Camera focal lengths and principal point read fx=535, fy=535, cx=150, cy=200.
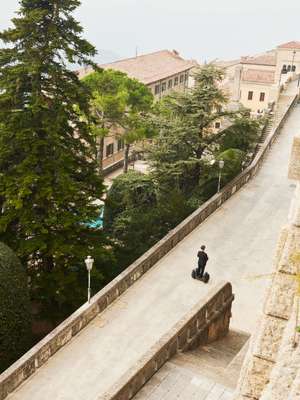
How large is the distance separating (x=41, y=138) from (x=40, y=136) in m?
0.20

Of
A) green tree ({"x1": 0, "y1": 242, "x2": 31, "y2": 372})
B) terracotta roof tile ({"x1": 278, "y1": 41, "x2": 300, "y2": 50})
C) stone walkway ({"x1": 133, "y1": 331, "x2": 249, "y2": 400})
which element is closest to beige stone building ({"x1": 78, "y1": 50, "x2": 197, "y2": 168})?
terracotta roof tile ({"x1": 278, "y1": 41, "x2": 300, "y2": 50})

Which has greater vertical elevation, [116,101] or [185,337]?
[116,101]

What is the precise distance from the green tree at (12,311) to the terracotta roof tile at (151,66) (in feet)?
137

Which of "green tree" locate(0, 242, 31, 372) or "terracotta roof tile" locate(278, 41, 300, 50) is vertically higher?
"terracotta roof tile" locate(278, 41, 300, 50)

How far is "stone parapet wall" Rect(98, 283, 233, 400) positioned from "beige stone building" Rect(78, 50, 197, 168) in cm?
3591

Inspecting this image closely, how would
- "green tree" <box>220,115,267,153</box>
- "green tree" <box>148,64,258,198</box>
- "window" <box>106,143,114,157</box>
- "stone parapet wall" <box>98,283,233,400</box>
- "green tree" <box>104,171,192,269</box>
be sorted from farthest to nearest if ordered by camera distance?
"window" <box>106,143,114,157</box>
"green tree" <box>220,115,267,153</box>
"green tree" <box>148,64,258,198</box>
"green tree" <box>104,171,192,269</box>
"stone parapet wall" <box>98,283,233,400</box>

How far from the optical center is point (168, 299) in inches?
680

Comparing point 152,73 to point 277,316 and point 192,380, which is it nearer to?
point 192,380

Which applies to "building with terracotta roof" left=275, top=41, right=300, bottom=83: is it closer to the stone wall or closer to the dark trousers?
the dark trousers

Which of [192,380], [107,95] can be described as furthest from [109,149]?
[192,380]

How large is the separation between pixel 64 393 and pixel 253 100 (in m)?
58.6

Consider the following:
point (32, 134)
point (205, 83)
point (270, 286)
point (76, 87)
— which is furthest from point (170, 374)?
point (205, 83)

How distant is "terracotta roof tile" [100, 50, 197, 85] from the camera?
55.8 m

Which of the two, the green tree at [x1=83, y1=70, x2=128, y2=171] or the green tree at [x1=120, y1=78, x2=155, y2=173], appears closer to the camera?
the green tree at [x1=83, y1=70, x2=128, y2=171]
